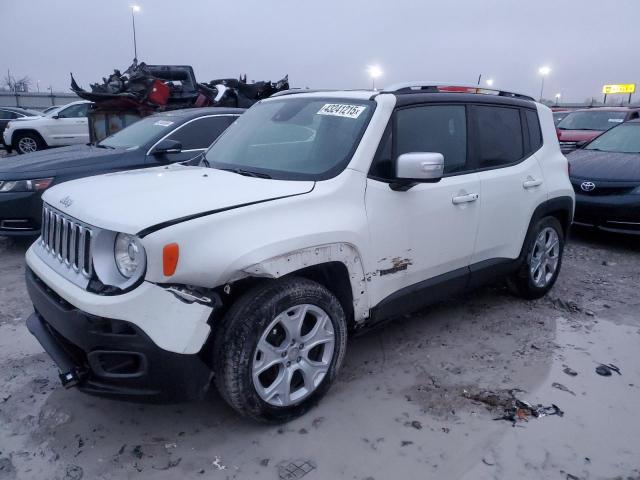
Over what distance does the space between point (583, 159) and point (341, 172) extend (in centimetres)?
554

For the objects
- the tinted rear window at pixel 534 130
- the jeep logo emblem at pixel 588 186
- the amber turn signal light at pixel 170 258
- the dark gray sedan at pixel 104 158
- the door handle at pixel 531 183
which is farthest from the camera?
the jeep logo emblem at pixel 588 186

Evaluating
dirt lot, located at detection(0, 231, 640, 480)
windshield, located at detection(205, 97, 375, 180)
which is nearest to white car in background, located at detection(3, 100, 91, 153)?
dirt lot, located at detection(0, 231, 640, 480)

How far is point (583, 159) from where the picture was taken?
7.12m

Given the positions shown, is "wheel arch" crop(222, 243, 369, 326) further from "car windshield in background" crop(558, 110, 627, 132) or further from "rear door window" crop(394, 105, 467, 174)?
"car windshield in background" crop(558, 110, 627, 132)

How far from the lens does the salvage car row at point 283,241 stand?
92.0 inches

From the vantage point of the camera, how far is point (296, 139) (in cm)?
339

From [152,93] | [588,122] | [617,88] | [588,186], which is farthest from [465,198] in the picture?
[617,88]

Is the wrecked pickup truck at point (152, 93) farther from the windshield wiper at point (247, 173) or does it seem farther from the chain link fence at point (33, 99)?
the chain link fence at point (33, 99)

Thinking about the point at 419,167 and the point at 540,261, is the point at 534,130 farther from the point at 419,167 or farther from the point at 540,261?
the point at 419,167

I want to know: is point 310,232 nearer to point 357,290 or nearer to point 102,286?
point 357,290

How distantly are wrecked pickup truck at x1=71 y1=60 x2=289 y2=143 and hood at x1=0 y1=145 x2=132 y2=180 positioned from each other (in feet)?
11.5

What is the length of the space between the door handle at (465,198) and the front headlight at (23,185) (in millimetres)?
4342

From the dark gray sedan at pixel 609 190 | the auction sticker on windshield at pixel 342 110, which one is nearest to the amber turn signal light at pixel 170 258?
the auction sticker on windshield at pixel 342 110

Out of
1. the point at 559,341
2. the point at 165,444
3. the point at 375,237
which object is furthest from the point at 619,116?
the point at 165,444
